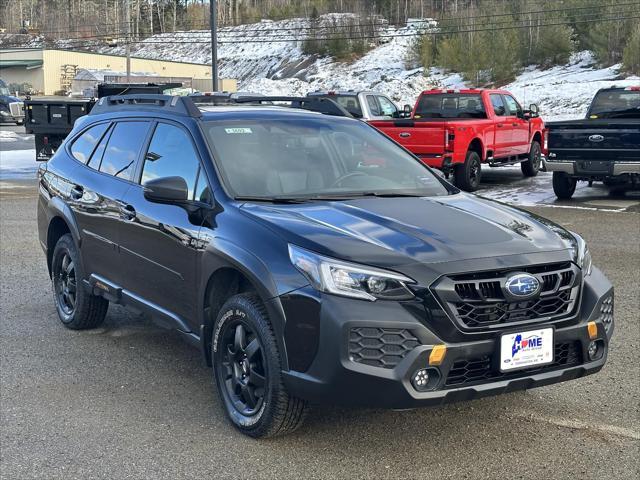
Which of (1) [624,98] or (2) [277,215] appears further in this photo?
(1) [624,98]

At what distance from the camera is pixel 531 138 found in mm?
19422

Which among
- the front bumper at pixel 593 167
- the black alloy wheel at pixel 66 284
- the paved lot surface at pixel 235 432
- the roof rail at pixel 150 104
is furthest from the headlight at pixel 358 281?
the front bumper at pixel 593 167

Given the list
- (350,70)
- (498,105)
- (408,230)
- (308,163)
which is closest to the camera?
(408,230)

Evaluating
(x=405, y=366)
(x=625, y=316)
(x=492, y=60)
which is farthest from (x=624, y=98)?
(x=492, y=60)

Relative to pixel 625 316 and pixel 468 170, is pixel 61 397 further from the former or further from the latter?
pixel 468 170

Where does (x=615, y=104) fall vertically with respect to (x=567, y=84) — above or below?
below

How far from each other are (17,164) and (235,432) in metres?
19.7

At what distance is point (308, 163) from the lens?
5.14 metres

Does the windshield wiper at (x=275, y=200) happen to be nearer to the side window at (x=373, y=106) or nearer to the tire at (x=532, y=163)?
the side window at (x=373, y=106)

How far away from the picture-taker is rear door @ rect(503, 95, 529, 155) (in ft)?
59.9

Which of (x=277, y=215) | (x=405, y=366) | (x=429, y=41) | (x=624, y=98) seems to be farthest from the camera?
(x=429, y=41)

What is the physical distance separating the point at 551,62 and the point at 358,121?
56.3 m

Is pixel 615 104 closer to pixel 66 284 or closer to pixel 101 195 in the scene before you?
pixel 66 284

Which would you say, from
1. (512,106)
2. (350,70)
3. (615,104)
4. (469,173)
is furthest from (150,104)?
(350,70)
